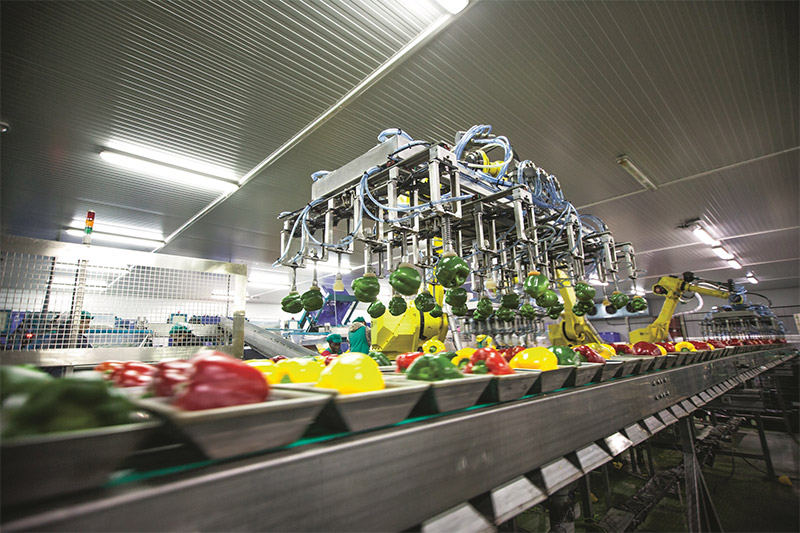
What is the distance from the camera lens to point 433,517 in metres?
0.98

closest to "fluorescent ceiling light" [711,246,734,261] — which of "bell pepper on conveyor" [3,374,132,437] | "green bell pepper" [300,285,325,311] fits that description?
"green bell pepper" [300,285,325,311]

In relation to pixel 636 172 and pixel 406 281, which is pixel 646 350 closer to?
pixel 406 281

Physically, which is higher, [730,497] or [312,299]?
[312,299]

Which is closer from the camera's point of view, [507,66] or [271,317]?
[507,66]

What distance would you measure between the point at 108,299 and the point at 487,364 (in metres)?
2.68

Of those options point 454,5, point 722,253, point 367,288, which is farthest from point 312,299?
point 722,253

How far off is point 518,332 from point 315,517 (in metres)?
5.73

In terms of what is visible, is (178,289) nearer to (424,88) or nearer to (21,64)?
(21,64)

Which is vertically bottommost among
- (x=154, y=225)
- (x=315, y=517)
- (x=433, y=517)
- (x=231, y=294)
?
(x=433, y=517)

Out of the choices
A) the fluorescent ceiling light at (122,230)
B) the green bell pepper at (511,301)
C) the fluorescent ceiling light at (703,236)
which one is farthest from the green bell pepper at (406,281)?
the fluorescent ceiling light at (703,236)

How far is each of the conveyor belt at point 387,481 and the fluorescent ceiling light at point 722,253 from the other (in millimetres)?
10920

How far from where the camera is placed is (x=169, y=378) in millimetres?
891

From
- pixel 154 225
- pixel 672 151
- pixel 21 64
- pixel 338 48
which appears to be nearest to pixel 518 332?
pixel 672 151

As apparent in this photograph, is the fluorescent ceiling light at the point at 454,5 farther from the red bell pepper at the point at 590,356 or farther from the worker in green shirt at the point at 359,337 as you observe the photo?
the worker in green shirt at the point at 359,337
